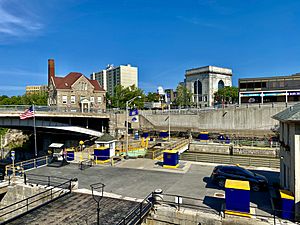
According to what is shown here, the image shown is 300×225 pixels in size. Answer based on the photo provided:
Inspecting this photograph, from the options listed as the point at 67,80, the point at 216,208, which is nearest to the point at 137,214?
the point at 216,208

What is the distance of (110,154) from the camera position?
86.5ft

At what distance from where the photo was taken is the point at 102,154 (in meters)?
25.3

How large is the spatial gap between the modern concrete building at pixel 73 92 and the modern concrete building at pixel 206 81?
5181 cm

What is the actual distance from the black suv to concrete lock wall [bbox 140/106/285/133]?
107ft

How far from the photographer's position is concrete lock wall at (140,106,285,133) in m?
45.7

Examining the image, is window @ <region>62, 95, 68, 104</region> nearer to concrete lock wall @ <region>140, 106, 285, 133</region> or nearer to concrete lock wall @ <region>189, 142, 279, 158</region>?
concrete lock wall @ <region>140, 106, 285, 133</region>

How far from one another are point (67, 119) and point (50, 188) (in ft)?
89.2

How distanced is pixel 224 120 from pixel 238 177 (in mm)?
35205

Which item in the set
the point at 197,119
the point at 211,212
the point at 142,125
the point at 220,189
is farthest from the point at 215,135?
the point at 211,212

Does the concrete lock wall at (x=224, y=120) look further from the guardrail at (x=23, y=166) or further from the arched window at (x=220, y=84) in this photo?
the arched window at (x=220, y=84)

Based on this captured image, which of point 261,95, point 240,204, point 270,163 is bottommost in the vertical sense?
point 270,163

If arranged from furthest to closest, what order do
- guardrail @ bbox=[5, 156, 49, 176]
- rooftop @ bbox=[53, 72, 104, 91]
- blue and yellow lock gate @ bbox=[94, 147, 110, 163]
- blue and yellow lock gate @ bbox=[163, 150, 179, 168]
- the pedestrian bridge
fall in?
rooftop @ bbox=[53, 72, 104, 91] → the pedestrian bridge → blue and yellow lock gate @ bbox=[94, 147, 110, 163] → blue and yellow lock gate @ bbox=[163, 150, 179, 168] → guardrail @ bbox=[5, 156, 49, 176]

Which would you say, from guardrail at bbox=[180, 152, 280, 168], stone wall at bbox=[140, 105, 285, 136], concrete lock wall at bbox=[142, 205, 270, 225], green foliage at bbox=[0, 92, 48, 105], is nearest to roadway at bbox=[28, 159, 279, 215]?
concrete lock wall at bbox=[142, 205, 270, 225]

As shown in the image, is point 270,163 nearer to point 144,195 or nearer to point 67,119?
point 144,195
